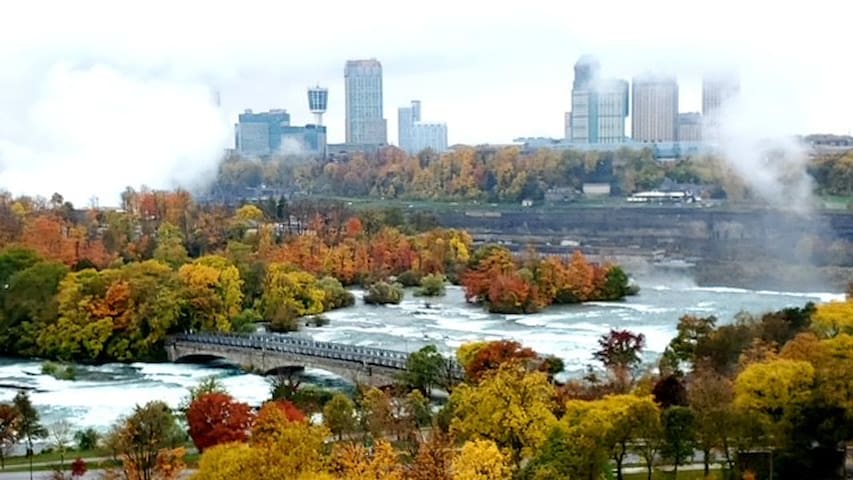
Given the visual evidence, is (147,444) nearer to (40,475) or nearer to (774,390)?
(40,475)

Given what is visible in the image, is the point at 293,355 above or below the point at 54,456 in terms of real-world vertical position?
above

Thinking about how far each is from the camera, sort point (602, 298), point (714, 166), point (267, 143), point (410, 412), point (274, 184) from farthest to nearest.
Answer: point (267, 143)
point (274, 184)
point (714, 166)
point (602, 298)
point (410, 412)

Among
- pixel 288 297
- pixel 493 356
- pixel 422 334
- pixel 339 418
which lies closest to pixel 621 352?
pixel 493 356

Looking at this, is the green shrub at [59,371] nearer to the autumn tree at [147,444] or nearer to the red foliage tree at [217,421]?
the red foliage tree at [217,421]

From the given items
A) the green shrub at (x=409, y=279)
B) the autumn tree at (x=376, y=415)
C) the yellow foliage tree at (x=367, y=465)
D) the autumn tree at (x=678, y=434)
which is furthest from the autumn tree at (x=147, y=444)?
the green shrub at (x=409, y=279)

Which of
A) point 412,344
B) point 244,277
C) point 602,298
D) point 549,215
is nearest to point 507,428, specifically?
point 412,344

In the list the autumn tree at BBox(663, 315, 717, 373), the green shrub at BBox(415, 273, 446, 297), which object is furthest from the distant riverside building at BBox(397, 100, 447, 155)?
the autumn tree at BBox(663, 315, 717, 373)

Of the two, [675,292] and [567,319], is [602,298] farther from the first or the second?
[567,319]
